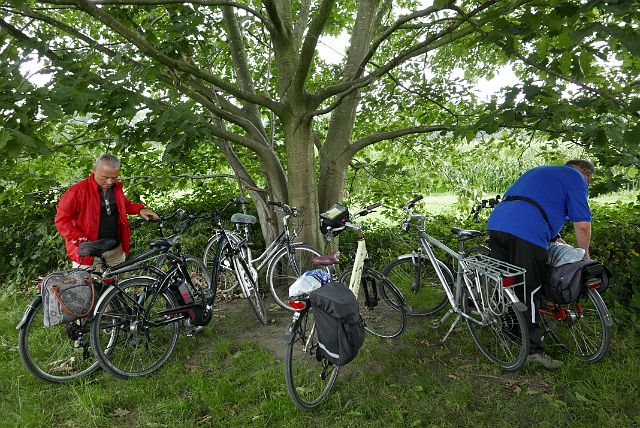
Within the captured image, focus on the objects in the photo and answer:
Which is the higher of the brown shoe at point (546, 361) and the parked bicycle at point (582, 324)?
the parked bicycle at point (582, 324)


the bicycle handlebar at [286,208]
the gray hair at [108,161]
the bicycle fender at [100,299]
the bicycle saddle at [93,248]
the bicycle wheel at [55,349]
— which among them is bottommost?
the bicycle wheel at [55,349]

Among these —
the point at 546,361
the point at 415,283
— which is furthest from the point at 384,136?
the point at 546,361

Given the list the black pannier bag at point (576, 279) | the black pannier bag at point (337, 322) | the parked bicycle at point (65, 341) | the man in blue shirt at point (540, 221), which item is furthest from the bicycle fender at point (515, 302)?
the parked bicycle at point (65, 341)

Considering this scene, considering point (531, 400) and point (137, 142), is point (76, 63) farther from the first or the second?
point (531, 400)

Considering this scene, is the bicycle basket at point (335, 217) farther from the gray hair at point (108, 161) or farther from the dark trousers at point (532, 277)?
the gray hair at point (108, 161)

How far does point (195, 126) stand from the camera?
11.7 feet

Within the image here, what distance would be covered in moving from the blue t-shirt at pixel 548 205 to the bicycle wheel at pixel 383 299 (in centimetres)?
117

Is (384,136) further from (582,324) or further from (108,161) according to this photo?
(108,161)

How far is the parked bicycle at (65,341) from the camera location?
3.41m

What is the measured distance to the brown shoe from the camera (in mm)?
3438

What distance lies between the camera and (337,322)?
9.13 ft

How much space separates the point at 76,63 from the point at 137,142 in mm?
751

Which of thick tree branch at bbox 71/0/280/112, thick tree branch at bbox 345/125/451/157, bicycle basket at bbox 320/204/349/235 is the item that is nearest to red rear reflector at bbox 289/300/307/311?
bicycle basket at bbox 320/204/349/235

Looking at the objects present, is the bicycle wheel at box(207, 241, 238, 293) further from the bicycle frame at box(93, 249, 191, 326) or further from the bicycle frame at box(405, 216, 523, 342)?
the bicycle frame at box(405, 216, 523, 342)
